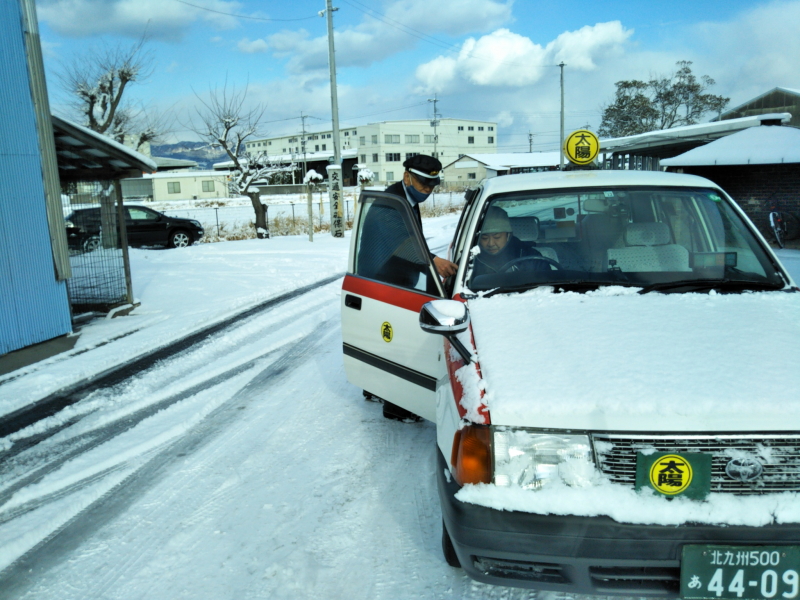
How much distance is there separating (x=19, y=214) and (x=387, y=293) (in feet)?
16.8

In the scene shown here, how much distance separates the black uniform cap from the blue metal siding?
476cm

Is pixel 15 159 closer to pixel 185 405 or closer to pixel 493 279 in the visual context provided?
pixel 185 405

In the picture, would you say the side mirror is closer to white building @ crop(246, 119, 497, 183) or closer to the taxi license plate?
the taxi license plate

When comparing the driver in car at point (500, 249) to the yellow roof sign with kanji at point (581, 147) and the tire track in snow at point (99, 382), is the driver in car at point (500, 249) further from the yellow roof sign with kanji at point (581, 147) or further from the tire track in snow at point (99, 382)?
the tire track in snow at point (99, 382)

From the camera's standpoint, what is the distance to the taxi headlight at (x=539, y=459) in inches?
84.7

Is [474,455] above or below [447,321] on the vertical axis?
below

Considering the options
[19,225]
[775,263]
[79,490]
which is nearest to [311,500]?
[79,490]

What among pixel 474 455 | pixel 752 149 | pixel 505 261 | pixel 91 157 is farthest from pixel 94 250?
pixel 752 149

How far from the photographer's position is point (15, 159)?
6.86 m

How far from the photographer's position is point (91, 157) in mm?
8844

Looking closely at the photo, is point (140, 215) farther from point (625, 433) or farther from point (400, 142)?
point (400, 142)

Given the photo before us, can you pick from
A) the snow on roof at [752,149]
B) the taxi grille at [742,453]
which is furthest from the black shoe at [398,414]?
the snow on roof at [752,149]

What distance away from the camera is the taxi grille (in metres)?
2.07

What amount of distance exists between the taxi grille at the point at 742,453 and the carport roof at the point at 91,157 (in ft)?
25.7
